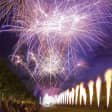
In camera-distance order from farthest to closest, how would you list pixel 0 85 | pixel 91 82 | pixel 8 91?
pixel 8 91, pixel 0 85, pixel 91 82

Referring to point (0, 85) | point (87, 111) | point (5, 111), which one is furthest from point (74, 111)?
point (0, 85)

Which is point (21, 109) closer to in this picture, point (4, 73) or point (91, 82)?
point (91, 82)

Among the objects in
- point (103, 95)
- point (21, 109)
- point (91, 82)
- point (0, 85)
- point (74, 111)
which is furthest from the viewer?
point (0, 85)

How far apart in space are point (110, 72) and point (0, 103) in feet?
23.7

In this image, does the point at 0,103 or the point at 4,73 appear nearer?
the point at 0,103

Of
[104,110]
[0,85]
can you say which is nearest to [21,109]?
[104,110]

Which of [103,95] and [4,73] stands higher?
[4,73]

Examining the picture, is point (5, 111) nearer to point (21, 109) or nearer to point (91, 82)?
point (91, 82)

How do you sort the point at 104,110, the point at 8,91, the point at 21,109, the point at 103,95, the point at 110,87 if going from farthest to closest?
the point at 8,91, the point at 21,109, the point at 103,95, the point at 110,87, the point at 104,110

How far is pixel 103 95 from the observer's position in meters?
24.4

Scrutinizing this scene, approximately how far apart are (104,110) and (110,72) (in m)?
1.49

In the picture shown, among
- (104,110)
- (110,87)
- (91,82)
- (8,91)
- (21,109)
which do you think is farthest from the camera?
(8,91)

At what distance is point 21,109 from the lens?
30547 millimetres

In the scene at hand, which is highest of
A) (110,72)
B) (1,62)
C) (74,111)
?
(1,62)
